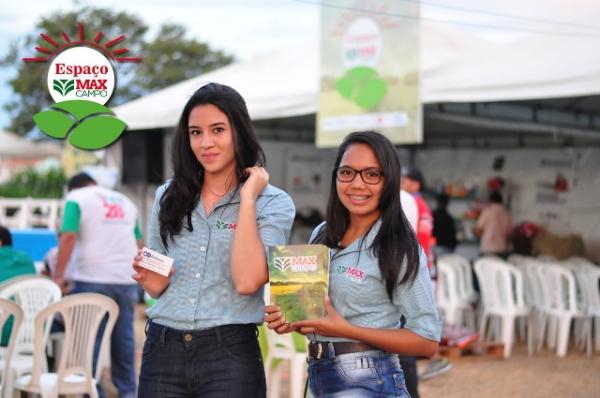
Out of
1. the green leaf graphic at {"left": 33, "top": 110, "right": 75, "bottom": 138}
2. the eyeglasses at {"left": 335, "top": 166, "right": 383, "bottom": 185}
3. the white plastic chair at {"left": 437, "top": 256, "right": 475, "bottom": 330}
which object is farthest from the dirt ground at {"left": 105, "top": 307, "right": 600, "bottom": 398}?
the eyeglasses at {"left": 335, "top": 166, "right": 383, "bottom": 185}

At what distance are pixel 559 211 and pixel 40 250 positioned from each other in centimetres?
725

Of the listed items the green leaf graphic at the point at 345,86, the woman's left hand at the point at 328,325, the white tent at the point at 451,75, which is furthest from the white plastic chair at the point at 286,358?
the green leaf graphic at the point at 345,86

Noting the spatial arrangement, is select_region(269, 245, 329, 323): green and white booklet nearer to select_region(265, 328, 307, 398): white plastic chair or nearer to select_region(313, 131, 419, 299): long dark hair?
select_region(313, 131, 419, 299): long dark hair

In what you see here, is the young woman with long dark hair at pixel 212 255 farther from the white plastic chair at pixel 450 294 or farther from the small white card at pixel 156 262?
the white plastic chair at pixel 450 294

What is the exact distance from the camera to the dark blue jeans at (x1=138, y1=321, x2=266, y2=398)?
214cm

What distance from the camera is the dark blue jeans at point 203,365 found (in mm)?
2141

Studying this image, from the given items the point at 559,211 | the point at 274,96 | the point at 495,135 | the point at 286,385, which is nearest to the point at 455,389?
the point at 286,385

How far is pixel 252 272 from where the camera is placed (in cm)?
212

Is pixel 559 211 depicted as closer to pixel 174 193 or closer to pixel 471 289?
pixel 471 289

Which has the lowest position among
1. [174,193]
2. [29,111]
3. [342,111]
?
[174,193]

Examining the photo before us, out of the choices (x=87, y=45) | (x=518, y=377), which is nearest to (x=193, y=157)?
(x=87, y=45)

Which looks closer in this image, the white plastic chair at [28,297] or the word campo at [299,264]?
the word campo at [299,264]

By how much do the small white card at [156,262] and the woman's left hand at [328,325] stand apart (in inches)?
15.3

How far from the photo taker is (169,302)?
2.22 m
